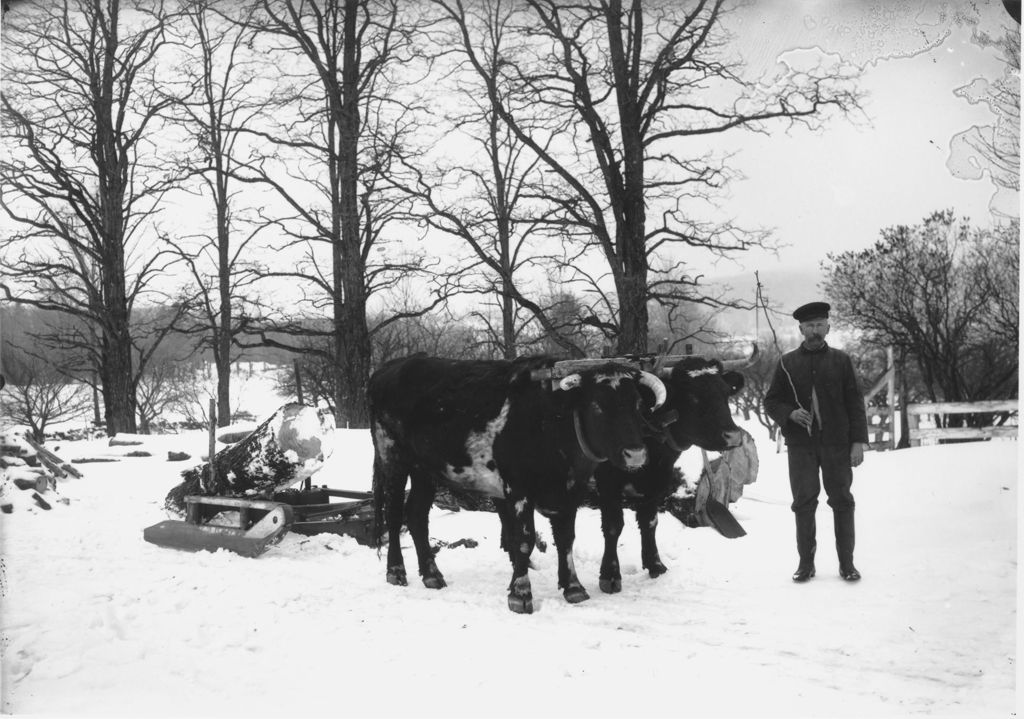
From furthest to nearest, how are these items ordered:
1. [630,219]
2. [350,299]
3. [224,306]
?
[224,306]
[350,299]
[630,219]

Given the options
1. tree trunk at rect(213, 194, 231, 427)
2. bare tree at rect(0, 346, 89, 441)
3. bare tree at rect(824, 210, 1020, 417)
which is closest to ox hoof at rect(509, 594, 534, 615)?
bare tree at rect(824, 210, 1020, 417)

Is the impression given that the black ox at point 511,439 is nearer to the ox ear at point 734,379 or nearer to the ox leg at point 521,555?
the ox leg at point 521,555

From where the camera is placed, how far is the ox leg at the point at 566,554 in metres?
5.00

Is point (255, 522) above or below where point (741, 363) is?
below

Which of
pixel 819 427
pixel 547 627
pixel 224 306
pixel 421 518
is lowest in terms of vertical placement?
pixel 547 627

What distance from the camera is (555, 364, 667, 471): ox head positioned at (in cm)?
486

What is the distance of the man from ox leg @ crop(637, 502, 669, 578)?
39.3 inches

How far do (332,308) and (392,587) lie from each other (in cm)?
595

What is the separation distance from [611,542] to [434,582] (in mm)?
1325

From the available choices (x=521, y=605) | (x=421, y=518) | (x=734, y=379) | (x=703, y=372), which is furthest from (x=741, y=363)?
(x=421, y=518)

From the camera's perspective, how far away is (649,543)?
18.4 feet

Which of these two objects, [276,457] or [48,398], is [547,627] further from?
[48,398]

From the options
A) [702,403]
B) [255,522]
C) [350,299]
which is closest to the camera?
[702,403]

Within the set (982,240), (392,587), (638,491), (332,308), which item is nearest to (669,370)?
(638,491)
